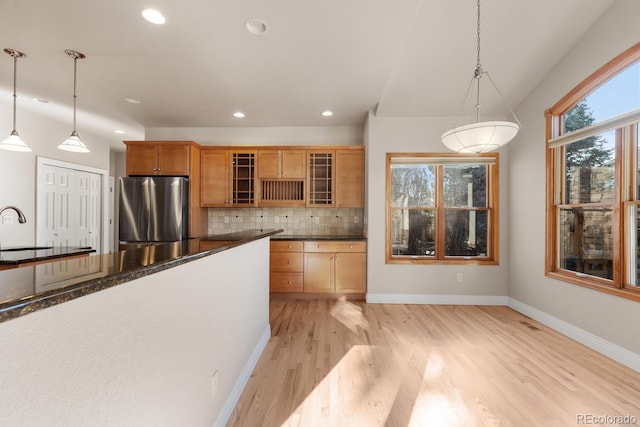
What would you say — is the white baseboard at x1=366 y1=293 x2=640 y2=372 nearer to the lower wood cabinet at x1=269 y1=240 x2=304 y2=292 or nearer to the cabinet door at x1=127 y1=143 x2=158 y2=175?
the lower wood cabinet at x1=269 y1=240 x2=304 y2=292

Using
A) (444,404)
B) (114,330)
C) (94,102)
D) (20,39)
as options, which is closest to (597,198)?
(444,404)

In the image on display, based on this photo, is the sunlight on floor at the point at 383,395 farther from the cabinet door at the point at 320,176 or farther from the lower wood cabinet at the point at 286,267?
the cabinet door at the point at 320,176

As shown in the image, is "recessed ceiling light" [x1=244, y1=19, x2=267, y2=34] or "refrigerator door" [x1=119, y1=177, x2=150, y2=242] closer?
"recessed ceiling light" [x1=244, y1=19, x2=267, y2=34]

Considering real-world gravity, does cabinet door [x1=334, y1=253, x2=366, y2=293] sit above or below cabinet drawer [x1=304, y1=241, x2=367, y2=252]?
below

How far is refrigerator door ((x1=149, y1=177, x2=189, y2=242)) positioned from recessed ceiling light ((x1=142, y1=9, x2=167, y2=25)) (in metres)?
2.21

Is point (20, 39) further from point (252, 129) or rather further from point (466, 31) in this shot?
point (466, 31)

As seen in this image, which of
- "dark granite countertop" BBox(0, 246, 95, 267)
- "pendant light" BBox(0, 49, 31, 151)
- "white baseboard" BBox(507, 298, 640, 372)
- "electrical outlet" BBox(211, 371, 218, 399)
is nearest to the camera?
"electrical outlet" BBox(211, 371, 218, 399)

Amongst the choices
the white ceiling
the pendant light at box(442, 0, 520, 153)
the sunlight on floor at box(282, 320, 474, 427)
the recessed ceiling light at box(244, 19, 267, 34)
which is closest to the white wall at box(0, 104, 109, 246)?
the white ceiling

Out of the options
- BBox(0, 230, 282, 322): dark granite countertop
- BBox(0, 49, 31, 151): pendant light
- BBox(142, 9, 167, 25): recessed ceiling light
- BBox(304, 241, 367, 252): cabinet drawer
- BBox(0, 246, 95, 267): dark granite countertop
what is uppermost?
BBox(142, 9, 167, 25): recessed ceiling light

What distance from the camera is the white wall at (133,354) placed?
549 millimetres

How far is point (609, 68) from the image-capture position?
8.45 feet

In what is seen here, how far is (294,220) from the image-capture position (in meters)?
4.76

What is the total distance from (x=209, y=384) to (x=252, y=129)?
161 inches

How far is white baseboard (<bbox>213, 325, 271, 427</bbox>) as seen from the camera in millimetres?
1608
